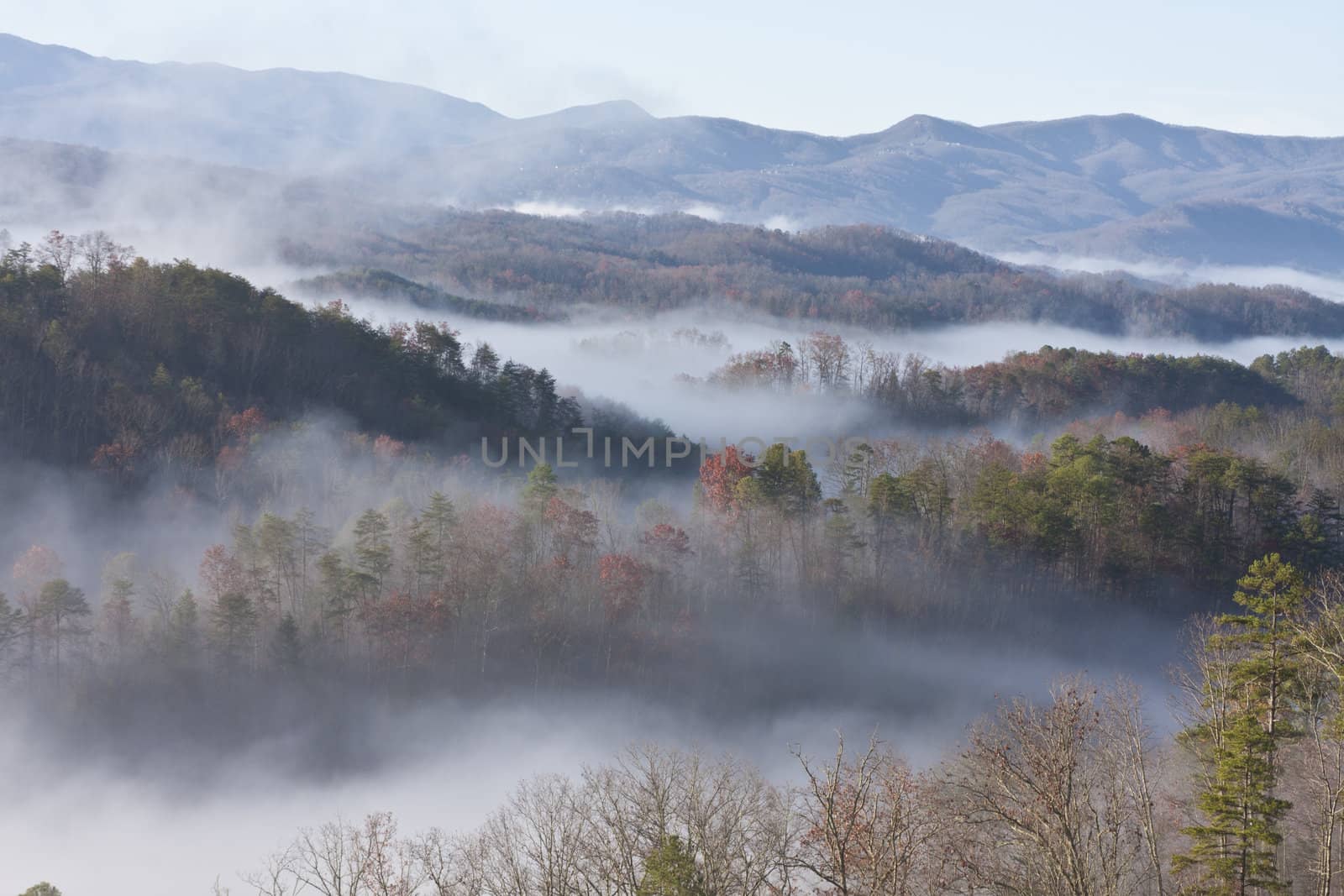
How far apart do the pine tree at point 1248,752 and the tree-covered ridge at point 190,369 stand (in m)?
48.5

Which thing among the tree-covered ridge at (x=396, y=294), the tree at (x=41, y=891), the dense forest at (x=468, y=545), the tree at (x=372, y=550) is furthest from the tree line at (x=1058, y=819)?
the tree-covered ridge at (x=396, y=294)

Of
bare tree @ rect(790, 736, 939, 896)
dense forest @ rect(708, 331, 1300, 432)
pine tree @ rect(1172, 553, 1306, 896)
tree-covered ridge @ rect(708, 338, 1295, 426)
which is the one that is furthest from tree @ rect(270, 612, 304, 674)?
tree-covered ridge @ rect(708, 338, 1295, 426)

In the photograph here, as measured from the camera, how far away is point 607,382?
107 metres

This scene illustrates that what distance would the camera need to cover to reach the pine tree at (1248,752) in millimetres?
20484

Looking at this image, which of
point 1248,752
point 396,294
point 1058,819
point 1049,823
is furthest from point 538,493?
point 396,294

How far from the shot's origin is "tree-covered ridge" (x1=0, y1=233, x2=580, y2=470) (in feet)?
186

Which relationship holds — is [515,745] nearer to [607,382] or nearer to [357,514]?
[357,514]

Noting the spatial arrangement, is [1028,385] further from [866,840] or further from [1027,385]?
[866,840]

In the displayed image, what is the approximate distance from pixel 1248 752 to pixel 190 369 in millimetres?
56029

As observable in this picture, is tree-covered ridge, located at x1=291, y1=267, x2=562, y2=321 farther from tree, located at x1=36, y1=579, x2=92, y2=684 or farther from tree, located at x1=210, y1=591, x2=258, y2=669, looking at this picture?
tree, located at x1=36, y1=579, x2=92, y2=684

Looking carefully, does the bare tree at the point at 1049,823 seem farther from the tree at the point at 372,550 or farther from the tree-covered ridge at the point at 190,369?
the tree-covered ridge at the point at 190,369

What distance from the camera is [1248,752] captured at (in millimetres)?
20891

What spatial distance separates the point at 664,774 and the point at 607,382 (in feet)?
266

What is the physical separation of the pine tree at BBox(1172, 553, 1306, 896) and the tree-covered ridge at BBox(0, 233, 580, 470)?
159 ft
